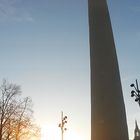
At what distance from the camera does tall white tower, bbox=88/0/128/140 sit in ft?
37.3

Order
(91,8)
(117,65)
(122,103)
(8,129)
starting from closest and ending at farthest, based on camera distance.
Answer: (122,103)
(117,65)
(91,8)
(8,129)

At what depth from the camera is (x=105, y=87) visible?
12.3 meters

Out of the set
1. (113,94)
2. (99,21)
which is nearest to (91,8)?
(99,21)

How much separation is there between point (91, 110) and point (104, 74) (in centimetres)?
187

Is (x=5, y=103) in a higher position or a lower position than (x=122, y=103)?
higher

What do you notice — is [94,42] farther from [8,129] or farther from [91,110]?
[8,129]

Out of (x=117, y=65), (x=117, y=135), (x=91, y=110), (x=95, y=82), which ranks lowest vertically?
(x=117, y=135)

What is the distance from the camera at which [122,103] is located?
12.0 metres

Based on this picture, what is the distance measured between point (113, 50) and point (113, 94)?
267cm

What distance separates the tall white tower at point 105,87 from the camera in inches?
448

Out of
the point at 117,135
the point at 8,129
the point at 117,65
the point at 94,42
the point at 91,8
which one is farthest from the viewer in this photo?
the point at 8,129

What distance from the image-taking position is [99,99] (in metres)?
12.2

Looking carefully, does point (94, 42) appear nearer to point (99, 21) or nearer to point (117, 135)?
point (99, 21)

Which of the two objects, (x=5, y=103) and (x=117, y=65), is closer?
(x=117, y=65)
